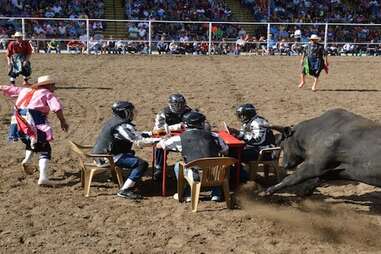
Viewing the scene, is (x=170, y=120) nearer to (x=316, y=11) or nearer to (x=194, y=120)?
(x=194, y=120)

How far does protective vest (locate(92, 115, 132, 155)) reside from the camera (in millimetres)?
6047

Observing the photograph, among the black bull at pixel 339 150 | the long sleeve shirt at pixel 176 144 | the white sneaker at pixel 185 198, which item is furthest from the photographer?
the white sneaker at pixel 185 198

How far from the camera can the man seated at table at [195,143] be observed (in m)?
5.71

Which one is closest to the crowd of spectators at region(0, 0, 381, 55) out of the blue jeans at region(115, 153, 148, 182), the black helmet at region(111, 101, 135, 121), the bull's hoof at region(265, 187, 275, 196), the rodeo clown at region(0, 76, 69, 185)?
the rodeo clown at region(0, 76, 69, 185)

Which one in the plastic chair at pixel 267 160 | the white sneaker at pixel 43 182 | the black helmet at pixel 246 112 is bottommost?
the white sneaker at pixel 43 182

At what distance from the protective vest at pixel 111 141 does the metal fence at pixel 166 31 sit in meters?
17.6

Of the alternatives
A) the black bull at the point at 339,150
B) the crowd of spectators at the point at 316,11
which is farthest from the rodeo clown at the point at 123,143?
the crowd of spectators at the point at 316,11

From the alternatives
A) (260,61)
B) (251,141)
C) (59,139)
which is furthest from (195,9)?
(251,141)

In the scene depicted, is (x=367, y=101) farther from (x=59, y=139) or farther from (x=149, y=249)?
(x=149, y=249)

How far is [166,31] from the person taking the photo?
84.6 ft

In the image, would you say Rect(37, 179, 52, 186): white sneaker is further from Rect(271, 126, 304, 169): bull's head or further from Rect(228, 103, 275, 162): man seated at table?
Rect(271, 126, 304, 169): bull's head

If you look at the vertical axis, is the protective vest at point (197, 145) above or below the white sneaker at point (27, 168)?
above

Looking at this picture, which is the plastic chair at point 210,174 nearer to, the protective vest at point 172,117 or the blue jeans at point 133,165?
the blue jeans at point 133,165

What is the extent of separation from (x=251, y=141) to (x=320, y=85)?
904 cm
